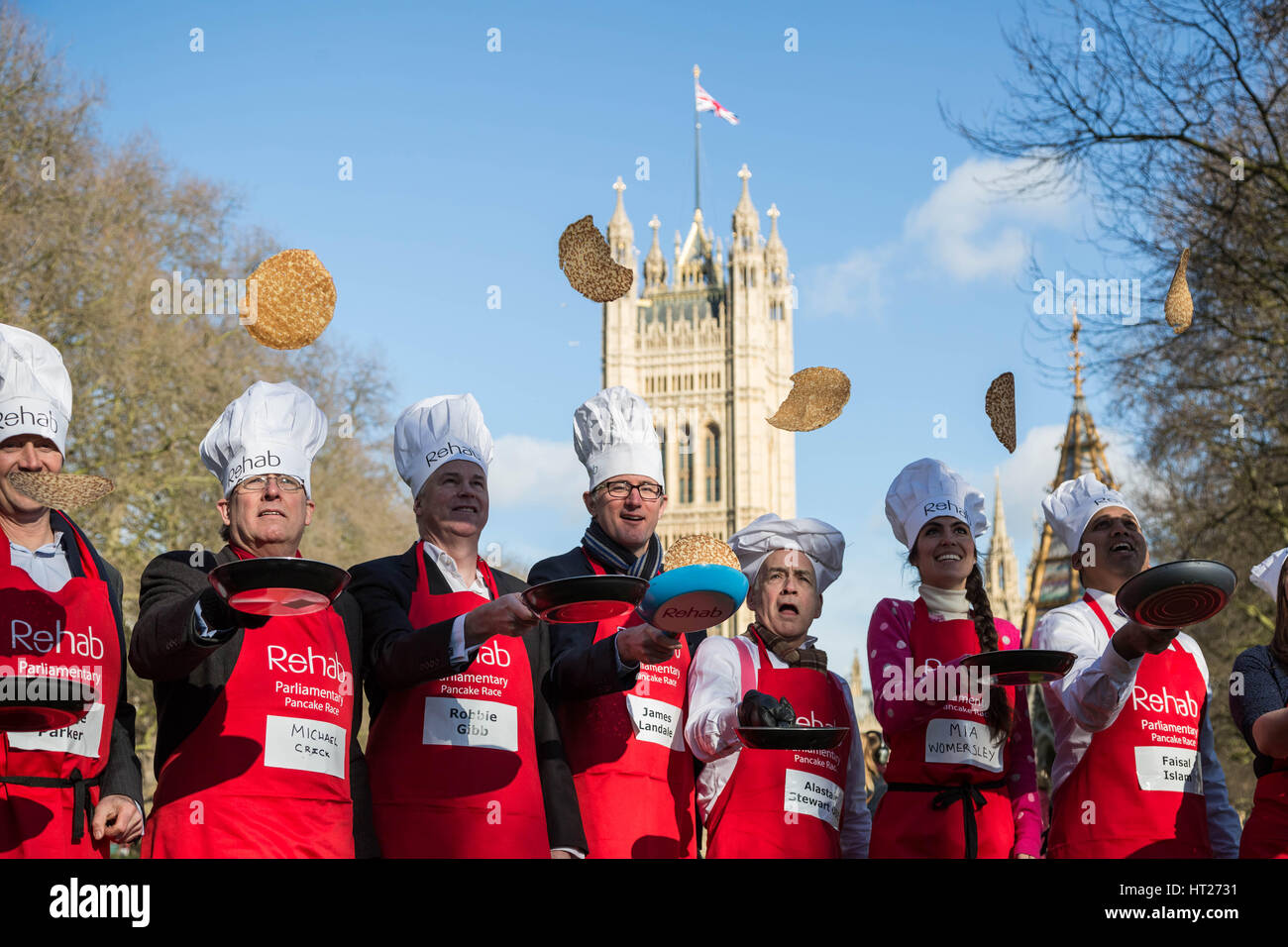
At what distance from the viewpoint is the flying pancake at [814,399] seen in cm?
604

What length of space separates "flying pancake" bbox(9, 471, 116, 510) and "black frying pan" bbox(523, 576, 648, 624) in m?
1.23

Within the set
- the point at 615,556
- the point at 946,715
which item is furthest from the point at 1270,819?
the point at 615,556

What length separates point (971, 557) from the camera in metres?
5.14

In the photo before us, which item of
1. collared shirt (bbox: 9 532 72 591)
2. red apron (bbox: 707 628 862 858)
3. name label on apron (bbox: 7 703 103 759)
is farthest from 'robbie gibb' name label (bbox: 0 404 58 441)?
red apron (bbox: 707 628 862 858)

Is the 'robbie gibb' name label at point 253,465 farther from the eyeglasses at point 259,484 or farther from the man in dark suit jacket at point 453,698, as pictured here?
the man in dark suit jacket at point 453,698

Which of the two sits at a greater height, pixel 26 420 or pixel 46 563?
pixel 26 420

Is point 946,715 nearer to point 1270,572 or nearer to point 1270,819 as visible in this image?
point 1270,819

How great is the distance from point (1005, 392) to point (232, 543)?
10.3ft

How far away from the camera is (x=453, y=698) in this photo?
14.1ft

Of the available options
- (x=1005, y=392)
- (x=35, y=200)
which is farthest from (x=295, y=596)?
(x=35, y=200)

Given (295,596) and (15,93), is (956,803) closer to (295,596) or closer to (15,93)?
(295,596)

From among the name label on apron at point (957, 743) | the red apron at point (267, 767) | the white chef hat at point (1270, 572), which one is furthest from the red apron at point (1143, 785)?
the red apron at point (267, 767)

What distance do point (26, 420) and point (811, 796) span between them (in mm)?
2722

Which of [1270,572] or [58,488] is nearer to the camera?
[58,488]
